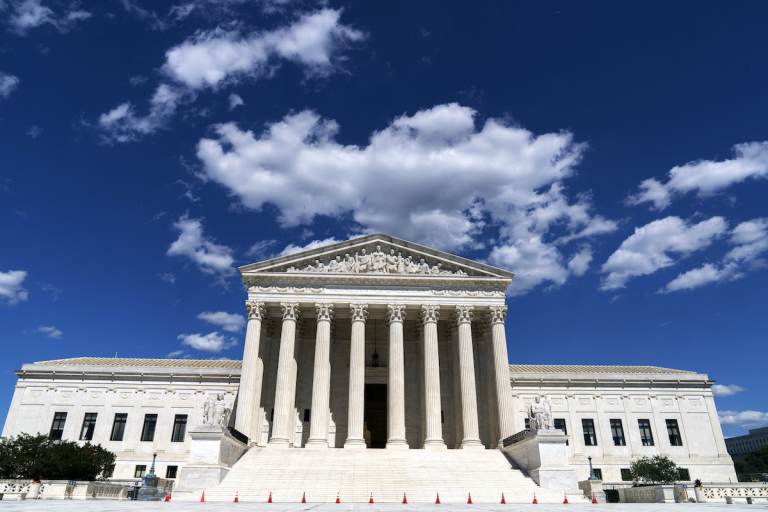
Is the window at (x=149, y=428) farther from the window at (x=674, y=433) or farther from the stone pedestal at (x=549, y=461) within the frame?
the window at (x=674, y=433)

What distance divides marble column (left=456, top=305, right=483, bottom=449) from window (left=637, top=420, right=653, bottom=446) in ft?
63.6

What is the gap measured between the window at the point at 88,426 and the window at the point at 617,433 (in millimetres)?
47501

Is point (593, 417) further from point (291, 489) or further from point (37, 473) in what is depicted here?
point (37, 473)

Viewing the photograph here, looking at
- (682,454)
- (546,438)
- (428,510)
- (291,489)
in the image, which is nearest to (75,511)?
(428,510)

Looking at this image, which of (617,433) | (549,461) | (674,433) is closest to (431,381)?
(549,461)

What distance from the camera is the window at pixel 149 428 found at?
48312mm

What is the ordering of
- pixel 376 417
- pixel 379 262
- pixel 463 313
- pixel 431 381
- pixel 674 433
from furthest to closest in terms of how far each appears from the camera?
pixel 674 433
pixel 376 417
pixel 379 262
pixel 463 313
pixel 431 381

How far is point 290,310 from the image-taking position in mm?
43344

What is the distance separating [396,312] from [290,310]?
27.9 feet

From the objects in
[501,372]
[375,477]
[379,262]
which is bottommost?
[375,477]

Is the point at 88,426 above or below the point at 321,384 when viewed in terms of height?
below

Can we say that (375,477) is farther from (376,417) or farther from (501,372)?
(376,417)

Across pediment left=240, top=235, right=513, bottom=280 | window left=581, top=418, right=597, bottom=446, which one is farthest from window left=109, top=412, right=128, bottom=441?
window left=581, top=418, right=597, bottom=446

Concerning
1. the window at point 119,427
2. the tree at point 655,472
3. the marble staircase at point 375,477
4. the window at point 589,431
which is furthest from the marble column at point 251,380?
the window at point 589,431
